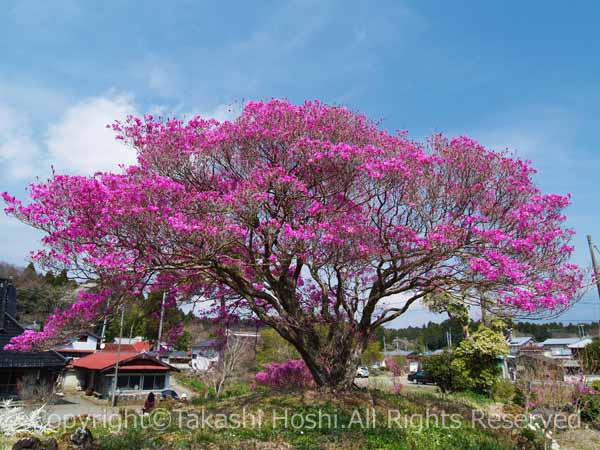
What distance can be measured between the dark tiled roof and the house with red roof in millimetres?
4301

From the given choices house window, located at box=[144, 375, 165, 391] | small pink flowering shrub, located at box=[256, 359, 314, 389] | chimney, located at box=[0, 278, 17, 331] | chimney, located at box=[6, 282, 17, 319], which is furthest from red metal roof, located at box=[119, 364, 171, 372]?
small pink flowering shrub, located at box=[256, 359, 314, 389]

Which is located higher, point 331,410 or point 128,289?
point 128,289

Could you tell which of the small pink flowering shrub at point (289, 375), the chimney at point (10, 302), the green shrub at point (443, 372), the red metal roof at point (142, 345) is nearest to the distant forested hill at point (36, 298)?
the red metal roof at point (142, 345)

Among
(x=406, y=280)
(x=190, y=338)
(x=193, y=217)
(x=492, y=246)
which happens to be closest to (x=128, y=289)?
(x=193, y=217)

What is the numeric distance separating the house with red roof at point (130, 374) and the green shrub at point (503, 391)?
19735 millimetres

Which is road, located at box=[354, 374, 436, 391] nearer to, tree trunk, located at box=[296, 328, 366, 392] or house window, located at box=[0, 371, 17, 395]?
tree trunk, located at box=[296, 328, 366, 392]

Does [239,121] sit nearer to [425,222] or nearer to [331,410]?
[425,222]

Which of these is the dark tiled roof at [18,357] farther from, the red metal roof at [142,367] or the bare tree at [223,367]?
the bare tree at [223,367]

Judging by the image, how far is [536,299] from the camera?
312 inches

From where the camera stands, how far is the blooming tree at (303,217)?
7.04 metres

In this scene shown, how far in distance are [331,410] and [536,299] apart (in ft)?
14.5

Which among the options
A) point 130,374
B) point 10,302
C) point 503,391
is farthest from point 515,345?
point 10,302

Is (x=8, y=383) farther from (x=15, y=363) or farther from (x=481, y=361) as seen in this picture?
(x=481, y=361)

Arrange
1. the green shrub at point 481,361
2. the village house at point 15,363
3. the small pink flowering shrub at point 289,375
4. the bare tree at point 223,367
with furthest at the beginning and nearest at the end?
the bare tree at point 223,367 → the village house at point 15,363 → the green shrub at point 481,361 → the small pink flowering shrub at point 289,375
